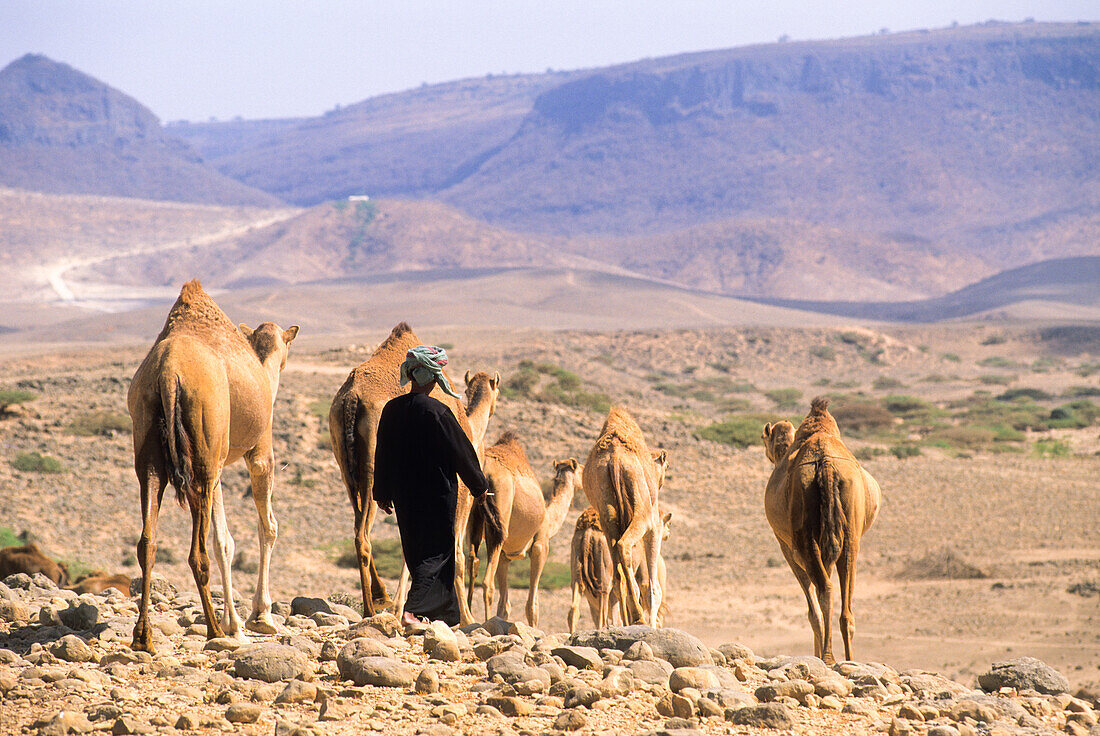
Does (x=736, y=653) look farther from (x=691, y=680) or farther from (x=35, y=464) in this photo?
(x=35, y=464)

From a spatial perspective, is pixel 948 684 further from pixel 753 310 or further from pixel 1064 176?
pixel 1064 176

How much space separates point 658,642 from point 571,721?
1.75 metres

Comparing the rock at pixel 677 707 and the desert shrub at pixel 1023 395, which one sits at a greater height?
the rock at pixel 677 707

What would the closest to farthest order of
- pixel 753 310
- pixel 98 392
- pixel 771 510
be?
pixel 771 510
pixel 98 392
pixel 753 310

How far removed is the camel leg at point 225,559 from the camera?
7.43 meters

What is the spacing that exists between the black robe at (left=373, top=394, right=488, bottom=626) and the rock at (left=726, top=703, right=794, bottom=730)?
94.3 inches

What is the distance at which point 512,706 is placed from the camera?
6145 millimetres

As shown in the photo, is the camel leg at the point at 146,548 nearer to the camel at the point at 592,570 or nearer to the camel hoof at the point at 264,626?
the camel hoof at the point at 264,626

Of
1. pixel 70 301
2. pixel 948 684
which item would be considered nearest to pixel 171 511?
pixel 948 684

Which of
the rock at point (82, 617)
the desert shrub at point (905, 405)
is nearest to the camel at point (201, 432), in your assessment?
the rock at point (82, 617)

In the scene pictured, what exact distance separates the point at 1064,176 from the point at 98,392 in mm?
172186

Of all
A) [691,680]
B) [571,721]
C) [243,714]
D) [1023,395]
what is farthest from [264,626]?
[1023,395]

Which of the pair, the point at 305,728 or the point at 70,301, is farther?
the point at 70,301

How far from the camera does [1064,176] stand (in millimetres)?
173625
